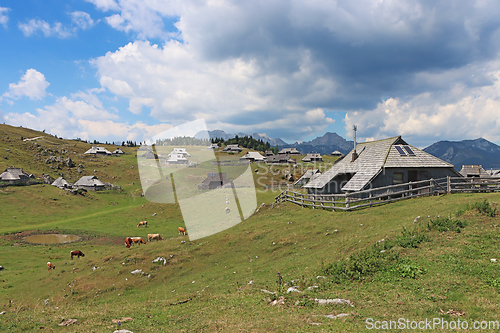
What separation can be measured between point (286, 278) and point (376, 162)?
24.2 m

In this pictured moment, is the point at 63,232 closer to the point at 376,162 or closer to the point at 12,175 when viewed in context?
the point at 12,175

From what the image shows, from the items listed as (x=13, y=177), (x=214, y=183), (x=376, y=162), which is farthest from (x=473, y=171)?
(x=13, y=177)

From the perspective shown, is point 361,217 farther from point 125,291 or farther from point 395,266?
point 125,291

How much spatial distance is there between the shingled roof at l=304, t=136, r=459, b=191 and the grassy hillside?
7.07 metres

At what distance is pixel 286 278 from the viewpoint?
11945mm

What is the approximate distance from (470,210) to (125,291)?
21336mm

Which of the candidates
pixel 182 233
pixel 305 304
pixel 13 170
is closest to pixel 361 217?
pixel 305 304

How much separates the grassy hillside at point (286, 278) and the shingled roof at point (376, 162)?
7.07 metres

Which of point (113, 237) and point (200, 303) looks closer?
point (200, 303)

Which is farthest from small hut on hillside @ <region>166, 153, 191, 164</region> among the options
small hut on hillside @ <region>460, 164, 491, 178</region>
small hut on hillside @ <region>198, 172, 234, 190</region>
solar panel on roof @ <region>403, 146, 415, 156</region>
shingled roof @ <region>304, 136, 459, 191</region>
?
solar panel on roof @ <region>403, 146, 415, 156</region>

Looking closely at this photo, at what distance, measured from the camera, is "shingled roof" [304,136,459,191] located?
29.3m

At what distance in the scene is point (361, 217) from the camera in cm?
2052

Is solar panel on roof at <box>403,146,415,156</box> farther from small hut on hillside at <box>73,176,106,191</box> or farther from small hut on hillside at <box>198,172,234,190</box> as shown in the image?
small hut on hillside at <box>73,176,106,191</box>

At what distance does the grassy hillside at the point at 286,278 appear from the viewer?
7762 millimetres
